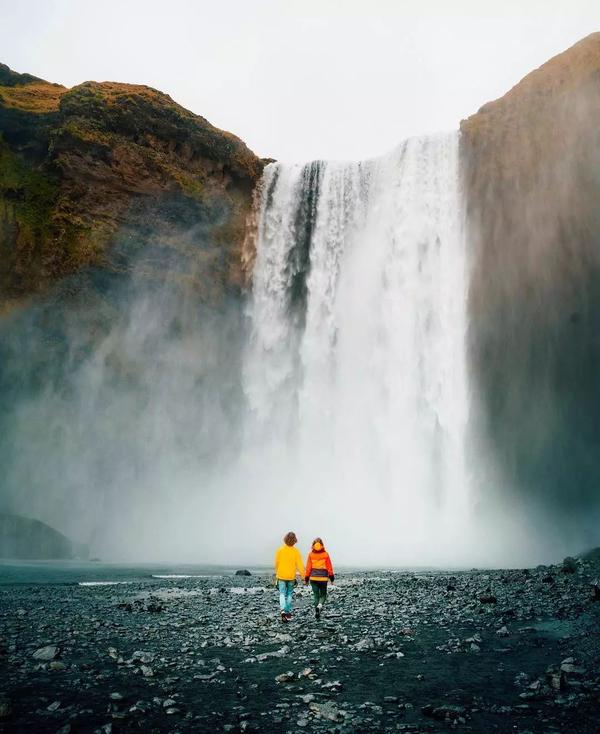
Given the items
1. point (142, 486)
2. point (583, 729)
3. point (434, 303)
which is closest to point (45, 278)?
point (142, 486)

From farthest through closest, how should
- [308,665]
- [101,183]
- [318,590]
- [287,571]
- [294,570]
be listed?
[101,183]
[318,590]
[294,570]
[287,571]
[308,665]

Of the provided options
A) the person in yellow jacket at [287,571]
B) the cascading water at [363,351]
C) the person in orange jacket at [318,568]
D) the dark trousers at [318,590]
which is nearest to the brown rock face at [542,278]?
the cascading water at [363,351]

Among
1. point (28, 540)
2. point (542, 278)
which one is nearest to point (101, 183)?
point (28, 540)

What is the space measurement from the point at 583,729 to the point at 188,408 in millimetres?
33779

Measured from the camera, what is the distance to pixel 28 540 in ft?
93.5

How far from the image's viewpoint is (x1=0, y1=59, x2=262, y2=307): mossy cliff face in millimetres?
33312

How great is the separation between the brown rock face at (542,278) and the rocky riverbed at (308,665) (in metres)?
20.0

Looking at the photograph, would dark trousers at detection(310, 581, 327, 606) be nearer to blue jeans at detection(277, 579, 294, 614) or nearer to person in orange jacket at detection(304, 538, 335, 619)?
person in orange jacket at detection(304, 538, 335, 619)

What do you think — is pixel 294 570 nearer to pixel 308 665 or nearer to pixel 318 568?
pixel 318 568

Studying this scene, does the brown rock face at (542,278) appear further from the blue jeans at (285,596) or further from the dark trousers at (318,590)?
the blue jeans at (285,596)

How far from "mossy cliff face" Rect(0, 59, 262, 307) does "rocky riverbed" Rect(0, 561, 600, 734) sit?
26.3 meters

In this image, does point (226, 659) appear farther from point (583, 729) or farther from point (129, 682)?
point (583, 729)

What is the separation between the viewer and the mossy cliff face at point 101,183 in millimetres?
33312

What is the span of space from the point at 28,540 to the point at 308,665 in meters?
26.5
